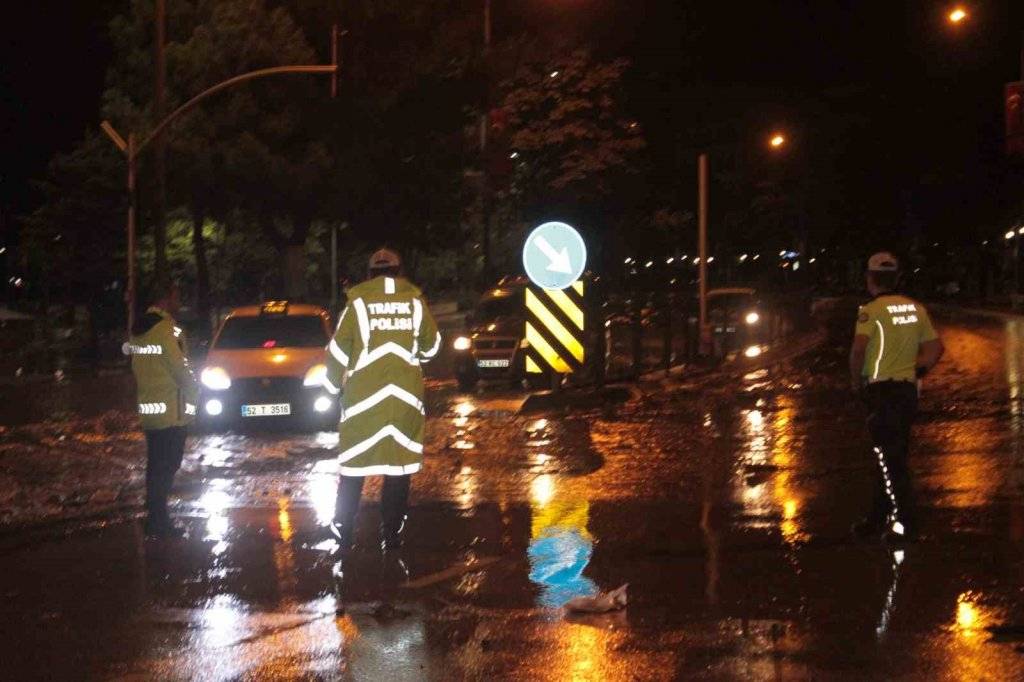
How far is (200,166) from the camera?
37.9 meters

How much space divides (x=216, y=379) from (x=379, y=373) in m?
9.23

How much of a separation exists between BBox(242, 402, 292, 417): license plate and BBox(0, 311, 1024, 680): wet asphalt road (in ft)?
7.85

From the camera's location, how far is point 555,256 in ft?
64.5

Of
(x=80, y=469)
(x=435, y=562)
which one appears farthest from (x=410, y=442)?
(x=80, y=469)

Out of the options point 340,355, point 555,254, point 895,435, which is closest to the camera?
point 340,355

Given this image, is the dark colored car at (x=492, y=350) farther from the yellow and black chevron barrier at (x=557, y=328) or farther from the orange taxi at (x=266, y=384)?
the orange taxi at (x=266, y=384)

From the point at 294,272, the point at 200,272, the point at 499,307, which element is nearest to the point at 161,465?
the point at 499,307

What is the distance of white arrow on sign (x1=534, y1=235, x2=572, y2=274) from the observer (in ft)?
64.3

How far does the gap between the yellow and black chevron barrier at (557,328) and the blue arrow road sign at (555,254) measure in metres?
0.46

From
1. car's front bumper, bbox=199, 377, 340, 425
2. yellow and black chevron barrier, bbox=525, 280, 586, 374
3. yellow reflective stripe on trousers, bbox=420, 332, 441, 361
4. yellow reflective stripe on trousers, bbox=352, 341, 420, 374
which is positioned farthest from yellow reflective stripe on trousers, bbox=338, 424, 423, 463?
yellow and black chevron barrier, bbox=525, 280, 586, 374

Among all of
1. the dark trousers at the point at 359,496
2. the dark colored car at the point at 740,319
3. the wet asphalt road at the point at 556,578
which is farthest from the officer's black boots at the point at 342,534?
the dark colored car at the point at 740,319

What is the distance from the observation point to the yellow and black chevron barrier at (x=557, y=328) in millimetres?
20172

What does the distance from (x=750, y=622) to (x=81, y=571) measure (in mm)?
4207

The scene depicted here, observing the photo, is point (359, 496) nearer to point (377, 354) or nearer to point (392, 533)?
point (392, 533)
